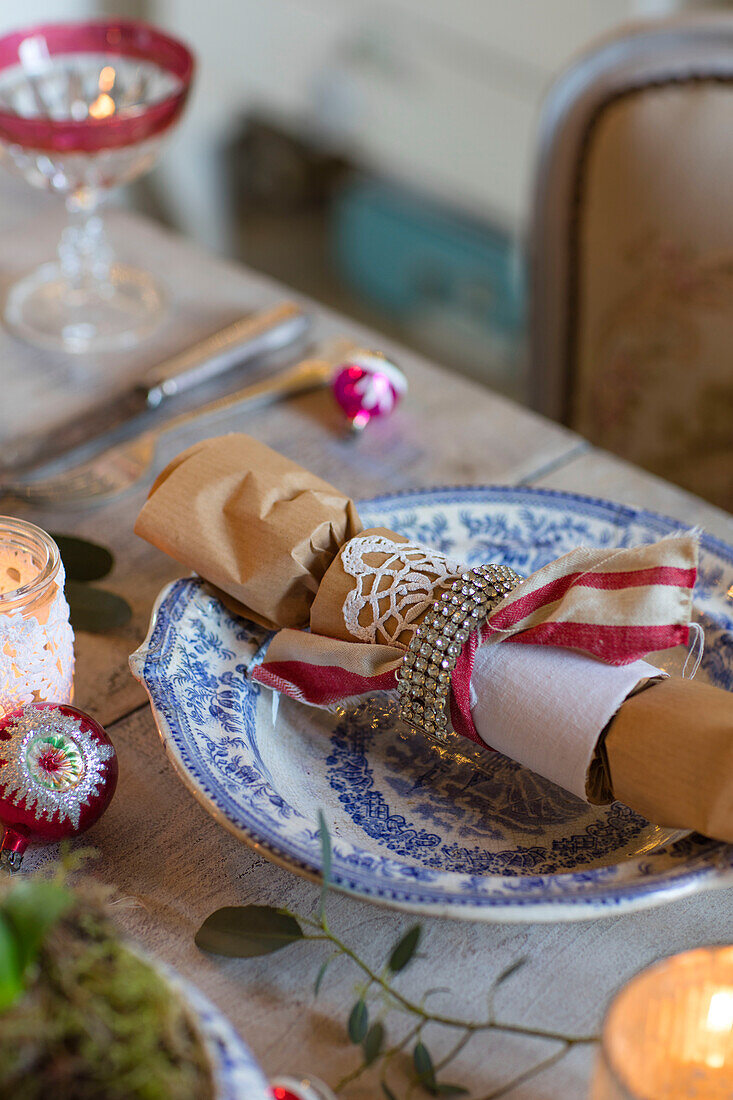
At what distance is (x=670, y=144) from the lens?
32.4 inches

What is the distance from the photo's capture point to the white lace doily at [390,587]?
16.0 inches

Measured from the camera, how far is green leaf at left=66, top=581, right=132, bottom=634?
516 millimetres

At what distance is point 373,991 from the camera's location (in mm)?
360

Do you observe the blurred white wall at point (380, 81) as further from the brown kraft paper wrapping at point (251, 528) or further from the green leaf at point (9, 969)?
the green leaf at point (9, 969)

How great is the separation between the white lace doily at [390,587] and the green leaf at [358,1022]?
129mm

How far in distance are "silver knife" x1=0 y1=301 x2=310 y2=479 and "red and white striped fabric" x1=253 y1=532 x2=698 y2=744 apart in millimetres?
289

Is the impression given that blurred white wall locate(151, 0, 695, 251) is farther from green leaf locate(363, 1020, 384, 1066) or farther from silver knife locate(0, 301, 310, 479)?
green leaf locate(363, 1020, 384, 1066)

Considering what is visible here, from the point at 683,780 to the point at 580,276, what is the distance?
0.65 meters

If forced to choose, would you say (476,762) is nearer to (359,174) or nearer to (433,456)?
(433,456)

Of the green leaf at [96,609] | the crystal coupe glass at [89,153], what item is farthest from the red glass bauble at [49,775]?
the crystal coupe glass at [89,153]

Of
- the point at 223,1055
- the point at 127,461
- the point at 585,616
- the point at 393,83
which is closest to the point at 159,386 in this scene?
the point at 127,461

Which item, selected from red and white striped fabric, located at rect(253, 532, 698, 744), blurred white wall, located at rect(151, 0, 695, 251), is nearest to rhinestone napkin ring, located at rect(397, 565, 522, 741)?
red and white striped fabric, located at rect(253, 532, 698, 744)

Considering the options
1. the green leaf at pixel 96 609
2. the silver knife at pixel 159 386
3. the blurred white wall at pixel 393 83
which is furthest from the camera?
the blurred white wall at pixel 393 83

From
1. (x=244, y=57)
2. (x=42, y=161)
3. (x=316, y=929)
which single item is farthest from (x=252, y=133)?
(x=316, y=929)
